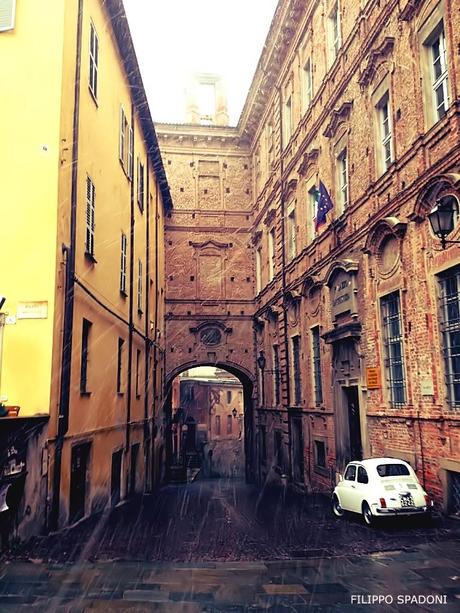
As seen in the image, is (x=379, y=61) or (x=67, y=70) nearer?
(x=67, y=70)

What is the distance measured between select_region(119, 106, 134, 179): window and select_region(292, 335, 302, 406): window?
8.04 meters

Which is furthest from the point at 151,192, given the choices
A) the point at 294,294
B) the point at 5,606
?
the point at 5,606

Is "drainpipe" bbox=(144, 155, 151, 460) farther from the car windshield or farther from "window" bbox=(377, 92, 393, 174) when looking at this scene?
the car windshield

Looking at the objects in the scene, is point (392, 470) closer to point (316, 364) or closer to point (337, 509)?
point (337, 509)

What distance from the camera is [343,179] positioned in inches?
637

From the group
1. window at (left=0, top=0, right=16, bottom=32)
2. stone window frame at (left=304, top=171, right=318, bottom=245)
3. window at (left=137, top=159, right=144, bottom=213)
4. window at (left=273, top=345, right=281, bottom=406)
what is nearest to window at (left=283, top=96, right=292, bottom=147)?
stone window frame at (left=304, top=171, right=318, bottom=245)

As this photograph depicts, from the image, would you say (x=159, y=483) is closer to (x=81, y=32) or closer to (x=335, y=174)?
(x=335, y=174)

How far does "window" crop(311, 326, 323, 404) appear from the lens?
17.8m

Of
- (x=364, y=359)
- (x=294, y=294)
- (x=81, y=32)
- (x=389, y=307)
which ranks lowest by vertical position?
(x=364, y=359)

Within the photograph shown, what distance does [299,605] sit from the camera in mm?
6496

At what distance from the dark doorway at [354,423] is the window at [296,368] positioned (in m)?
4.46

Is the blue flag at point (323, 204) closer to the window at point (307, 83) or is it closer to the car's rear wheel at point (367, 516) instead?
the window at point (307, 83)

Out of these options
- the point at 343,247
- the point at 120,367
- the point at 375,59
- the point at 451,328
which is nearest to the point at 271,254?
the point at 343,247

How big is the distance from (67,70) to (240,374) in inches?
765
